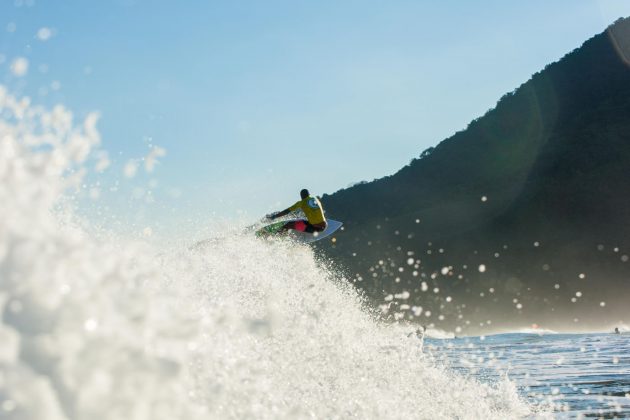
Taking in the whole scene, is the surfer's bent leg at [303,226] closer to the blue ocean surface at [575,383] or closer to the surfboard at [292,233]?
the surfboard at [292,233]

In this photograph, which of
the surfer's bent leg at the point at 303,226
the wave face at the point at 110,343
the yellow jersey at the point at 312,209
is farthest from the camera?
the surfer's bent leg at the point at 303,226

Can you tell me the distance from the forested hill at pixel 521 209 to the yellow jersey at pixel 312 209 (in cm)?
5328

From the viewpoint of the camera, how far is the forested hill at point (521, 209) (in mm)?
69188

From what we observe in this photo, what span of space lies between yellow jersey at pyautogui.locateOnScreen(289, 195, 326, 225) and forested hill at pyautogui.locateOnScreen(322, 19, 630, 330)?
53.3 m

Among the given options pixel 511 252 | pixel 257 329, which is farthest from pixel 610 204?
pixel 257 329

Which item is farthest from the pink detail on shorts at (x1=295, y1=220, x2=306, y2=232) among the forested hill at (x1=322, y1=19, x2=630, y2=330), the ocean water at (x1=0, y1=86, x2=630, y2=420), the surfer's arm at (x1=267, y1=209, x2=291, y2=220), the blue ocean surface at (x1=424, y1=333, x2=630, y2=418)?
the forested hill at (x1=322, y1=19, x2=630, y2=330)

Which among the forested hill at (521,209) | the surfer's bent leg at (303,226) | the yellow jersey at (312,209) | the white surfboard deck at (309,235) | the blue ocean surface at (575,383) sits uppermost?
the forested hill at (521,209)

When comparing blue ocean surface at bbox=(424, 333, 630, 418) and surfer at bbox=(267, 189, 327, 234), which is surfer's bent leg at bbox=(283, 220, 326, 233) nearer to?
surfer at bbox=(267, 189, 327, 234)

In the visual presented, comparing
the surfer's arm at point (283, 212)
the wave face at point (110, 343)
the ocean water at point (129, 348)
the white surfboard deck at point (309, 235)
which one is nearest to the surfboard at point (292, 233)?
the white surfboard deck at point (309, 235)

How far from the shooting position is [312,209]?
1778cm

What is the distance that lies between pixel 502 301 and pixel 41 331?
72.3 meters

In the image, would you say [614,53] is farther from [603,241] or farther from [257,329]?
[257,329]

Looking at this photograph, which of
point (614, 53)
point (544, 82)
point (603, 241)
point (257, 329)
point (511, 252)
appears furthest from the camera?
point (544, 82)

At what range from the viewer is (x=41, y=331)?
10.7ft
